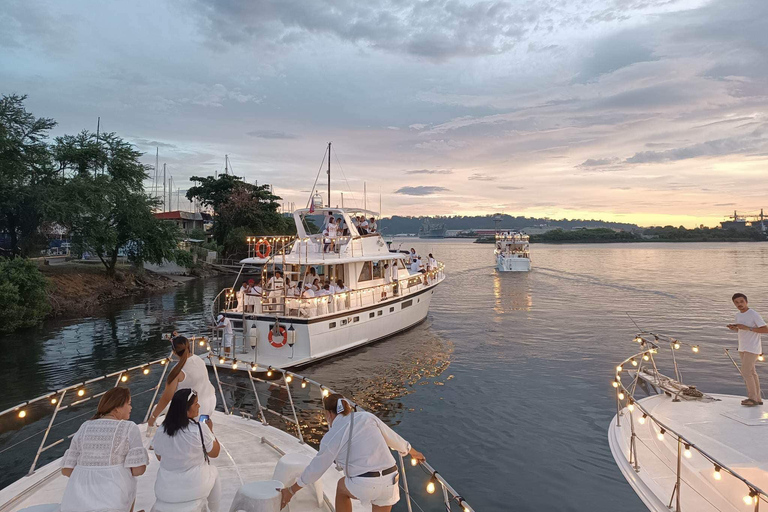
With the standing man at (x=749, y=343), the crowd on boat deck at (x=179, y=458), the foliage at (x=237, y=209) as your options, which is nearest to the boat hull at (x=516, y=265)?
the foliage at (x=237, y=209)

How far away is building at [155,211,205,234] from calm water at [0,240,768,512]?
35.3 m

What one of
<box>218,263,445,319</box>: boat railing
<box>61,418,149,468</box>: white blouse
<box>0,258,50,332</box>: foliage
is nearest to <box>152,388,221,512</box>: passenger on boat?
<box>61,418,149,468</box>: white blouse

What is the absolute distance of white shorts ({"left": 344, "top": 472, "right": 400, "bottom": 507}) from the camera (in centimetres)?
388

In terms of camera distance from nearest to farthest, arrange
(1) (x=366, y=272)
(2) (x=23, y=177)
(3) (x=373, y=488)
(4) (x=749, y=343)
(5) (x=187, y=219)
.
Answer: (3) (x=373, y=488), (4) (x=749, y=343), (1) (x=366, y=272), (2) (x=23, y=177), (5) (x=187, y=219)

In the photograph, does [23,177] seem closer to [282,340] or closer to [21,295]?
[21,295]

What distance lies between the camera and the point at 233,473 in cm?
592

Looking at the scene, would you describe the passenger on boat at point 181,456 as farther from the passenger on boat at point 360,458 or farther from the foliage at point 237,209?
the foliage at point 237,209

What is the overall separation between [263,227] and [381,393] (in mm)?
46384

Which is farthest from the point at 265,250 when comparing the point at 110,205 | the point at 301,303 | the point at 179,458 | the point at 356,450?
the point at 110,205

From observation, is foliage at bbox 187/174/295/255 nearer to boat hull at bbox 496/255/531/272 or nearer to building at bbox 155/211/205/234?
building at bbox 155/211/205/234

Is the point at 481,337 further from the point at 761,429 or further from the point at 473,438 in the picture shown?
the point at 761,429

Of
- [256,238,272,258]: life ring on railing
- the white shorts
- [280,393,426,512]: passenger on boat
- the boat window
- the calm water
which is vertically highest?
[256,238,272,258]: life ring on railing

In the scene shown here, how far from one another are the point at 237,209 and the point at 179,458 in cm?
5434

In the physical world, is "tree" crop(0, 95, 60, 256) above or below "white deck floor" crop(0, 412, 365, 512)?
above
